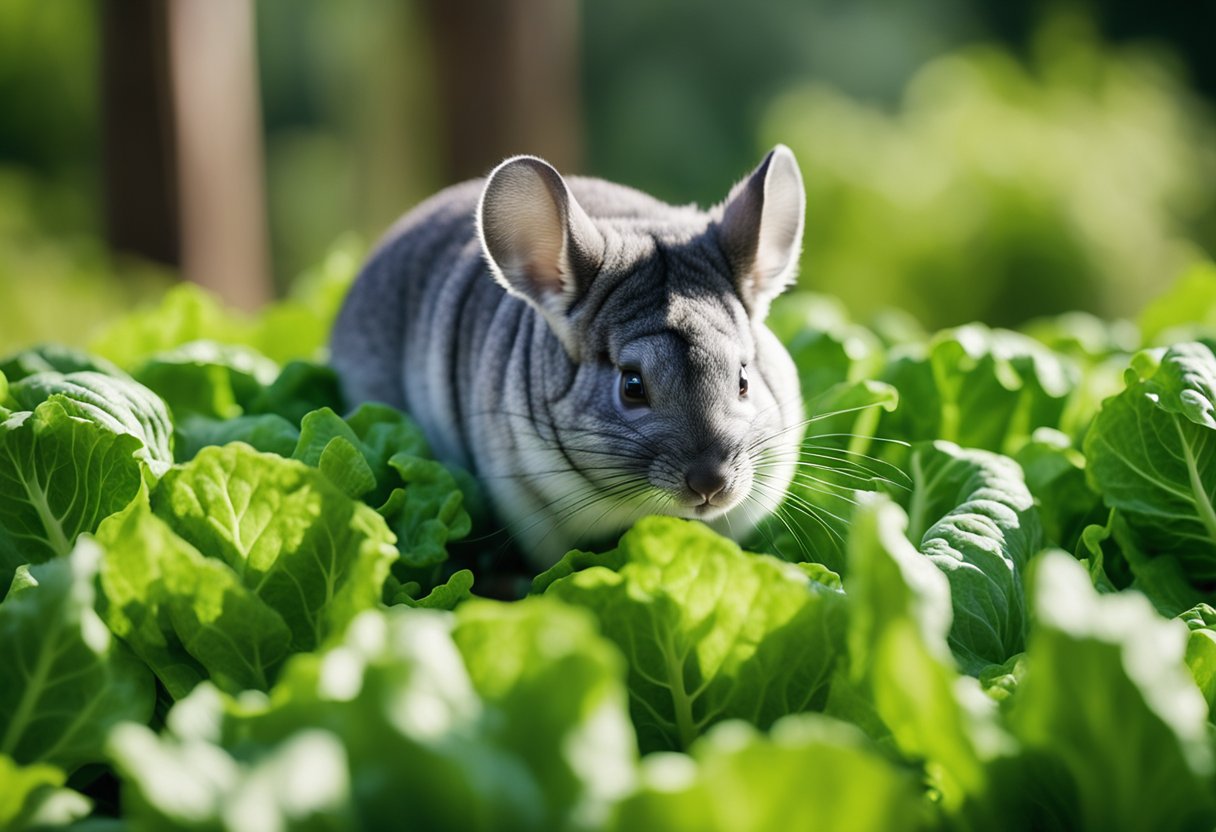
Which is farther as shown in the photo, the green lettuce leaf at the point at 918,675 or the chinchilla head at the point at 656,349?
the chinchilla head at the point at 656,349

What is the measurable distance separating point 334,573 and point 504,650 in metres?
0.60

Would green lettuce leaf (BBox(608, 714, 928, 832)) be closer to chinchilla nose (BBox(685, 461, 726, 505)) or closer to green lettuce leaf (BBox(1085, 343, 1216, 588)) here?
green lettuce leaf (BBox(1085, 343, 1216, 588))

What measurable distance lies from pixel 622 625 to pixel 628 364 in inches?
48.2

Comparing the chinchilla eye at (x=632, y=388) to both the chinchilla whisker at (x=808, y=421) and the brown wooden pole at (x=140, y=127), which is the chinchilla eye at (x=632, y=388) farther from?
the brown wooden pole at (x=140, y=127)

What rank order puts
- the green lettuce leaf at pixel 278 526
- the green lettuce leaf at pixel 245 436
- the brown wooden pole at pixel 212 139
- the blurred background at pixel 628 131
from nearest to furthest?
the green lettuce leaf at pixel 278 526
the green lettuce leaf at pixel 245 436
the brown wooden pole at pixel 212 139
the blurred background at pixel 628 131

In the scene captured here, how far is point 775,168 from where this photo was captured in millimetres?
3232

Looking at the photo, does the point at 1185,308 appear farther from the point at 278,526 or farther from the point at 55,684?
the point at 55,684

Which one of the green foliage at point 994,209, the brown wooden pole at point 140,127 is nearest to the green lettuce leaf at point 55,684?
the brown wooden pole at point 140,127

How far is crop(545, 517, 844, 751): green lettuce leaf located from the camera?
199 centimetres

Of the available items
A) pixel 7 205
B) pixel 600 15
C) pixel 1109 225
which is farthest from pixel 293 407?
pixel 600 15

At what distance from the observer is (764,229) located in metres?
3.32

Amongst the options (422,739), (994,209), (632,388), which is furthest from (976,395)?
(994,209)

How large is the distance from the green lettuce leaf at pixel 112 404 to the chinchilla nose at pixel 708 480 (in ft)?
3.76

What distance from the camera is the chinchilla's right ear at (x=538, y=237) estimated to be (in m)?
3.07
